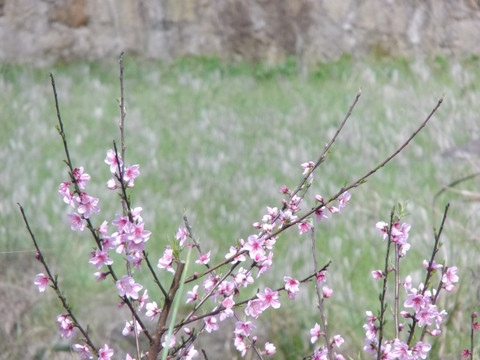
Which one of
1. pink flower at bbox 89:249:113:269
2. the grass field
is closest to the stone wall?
the grass field

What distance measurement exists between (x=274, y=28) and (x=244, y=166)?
4.16 metres

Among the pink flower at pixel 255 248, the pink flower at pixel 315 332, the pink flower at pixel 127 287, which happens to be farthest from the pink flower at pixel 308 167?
the pink flower at pixel 127 287

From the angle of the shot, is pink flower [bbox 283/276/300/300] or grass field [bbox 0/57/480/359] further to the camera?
grass field [bbox 0/57/480/359]

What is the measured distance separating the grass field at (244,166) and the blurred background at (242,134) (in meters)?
0.02

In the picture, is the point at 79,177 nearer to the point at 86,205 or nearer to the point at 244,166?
the point at 86,205

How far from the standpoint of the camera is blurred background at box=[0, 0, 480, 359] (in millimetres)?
4195

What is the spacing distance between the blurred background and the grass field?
20 millimetres

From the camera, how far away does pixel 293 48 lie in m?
10.5

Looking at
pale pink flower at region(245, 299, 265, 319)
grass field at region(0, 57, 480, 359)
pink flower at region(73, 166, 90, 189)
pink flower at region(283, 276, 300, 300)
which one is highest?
grass field at region(0, 57, 480, 359)

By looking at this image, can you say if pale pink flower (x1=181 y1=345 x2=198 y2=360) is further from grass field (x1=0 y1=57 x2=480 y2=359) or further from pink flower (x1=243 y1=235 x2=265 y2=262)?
grass field (x1=0 y1=57 x2=480 y2=359)

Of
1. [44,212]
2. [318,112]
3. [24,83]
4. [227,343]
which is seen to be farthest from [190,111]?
[227,343]

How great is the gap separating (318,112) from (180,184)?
2.73 metres

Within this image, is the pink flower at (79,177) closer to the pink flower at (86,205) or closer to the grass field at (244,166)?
the pink flower at (86,205)

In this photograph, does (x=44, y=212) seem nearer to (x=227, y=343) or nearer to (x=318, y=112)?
(x=227, y=343)
